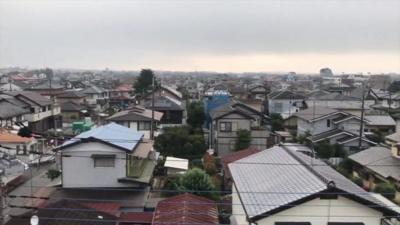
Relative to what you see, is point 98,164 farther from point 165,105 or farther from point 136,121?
point 165,105

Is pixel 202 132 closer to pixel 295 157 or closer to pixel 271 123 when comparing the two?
pixel 271 123

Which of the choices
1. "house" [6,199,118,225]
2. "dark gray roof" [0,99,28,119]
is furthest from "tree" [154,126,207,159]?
"house" [6,199,118,225]

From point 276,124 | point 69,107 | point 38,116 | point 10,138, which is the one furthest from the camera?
point 69,107

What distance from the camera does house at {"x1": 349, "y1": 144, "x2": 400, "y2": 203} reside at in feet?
44.7

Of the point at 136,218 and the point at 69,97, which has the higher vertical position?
the point at 69,97

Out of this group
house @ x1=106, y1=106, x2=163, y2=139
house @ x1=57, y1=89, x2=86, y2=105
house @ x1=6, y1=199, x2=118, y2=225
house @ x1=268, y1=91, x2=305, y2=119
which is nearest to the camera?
house @ x1=6, y1=199, x2=118, y2=225

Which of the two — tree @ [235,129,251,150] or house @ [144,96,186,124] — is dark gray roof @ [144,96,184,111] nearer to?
house @ [144,96,186,124]

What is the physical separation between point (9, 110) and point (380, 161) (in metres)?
17.8

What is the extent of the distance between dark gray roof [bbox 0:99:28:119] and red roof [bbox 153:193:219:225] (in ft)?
43.6

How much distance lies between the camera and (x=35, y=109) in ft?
79.0

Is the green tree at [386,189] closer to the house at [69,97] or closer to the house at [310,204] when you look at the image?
the house at [310,204]

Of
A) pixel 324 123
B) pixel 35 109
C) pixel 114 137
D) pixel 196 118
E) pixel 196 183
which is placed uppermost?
pixel 114 137

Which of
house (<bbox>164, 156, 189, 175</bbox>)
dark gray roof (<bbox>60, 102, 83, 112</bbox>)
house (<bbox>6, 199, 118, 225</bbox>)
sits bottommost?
house (<bbox>164, 156, 189, 175</bbox>)

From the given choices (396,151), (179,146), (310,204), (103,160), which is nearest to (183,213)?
(310,204)
